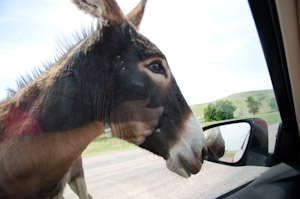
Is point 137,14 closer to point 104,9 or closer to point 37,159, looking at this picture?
point 104,9

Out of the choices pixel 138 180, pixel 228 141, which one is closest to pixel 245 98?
pixel 228 141

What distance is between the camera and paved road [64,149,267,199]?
1453 millimetres

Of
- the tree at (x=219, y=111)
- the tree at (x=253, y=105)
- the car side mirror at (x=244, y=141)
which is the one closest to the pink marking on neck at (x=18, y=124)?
the tree at (x=219, y=111)

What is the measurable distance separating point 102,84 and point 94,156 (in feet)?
1.47

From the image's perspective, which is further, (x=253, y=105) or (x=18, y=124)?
(x=253, y=105)

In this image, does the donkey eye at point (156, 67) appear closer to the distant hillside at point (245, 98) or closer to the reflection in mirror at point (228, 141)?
the reflection in mirror at point (228, 141)

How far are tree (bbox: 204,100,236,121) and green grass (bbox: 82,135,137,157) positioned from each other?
3.07 feet

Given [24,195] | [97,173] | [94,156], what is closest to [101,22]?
[94,156]

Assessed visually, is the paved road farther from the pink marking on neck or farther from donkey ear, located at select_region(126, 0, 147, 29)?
donkey ear, located at select_region(126, 0, 147, 29)

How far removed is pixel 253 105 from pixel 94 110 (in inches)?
84.8

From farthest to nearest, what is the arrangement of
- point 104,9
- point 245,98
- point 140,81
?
point 245,98, point 140,81, point 104,9

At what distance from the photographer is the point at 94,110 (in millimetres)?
1426

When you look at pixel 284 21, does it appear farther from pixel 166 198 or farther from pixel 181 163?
Answer: pixel 166 198

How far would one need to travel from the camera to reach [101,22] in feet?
4.66
